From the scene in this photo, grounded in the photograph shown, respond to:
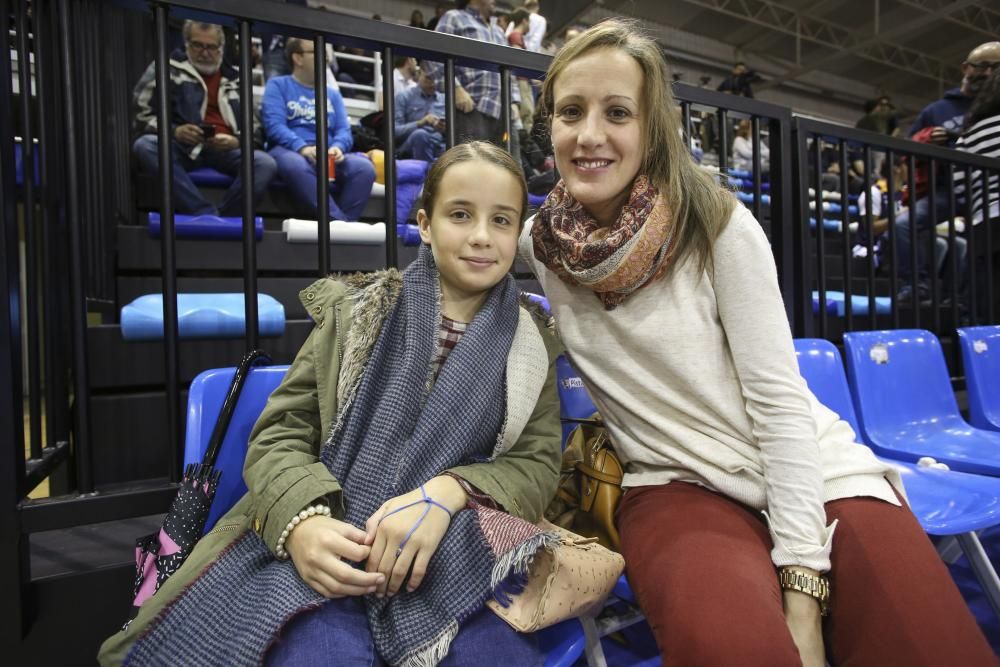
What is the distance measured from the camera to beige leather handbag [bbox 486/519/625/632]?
806 mm

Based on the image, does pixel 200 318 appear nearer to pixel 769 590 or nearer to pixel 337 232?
pixel 337 232

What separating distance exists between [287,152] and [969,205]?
353 centimetres

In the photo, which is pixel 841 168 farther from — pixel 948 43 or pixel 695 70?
pixel 948 43

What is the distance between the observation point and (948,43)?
456 inches

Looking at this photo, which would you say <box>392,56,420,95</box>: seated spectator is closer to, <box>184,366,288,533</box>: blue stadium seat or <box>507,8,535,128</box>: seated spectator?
<box>507,8,535,128</box>: seated spectator

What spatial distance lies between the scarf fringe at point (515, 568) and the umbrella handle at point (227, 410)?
52 cm

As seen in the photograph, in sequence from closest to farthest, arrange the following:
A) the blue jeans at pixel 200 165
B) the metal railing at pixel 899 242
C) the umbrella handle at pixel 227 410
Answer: the umbrella handle at pixel 227 410
the metal railing at pixel 899 242
the blue jeans at pixel 200 165

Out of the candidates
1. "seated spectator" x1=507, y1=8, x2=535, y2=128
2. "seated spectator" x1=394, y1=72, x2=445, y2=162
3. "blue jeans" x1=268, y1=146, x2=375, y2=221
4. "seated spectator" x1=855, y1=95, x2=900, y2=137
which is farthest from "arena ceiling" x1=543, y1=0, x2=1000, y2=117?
"blue jeans" x1=268, y1=146, x2=375, y2=221

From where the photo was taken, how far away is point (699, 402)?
1067 millimetres

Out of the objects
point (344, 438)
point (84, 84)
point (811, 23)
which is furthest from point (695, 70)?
point (344, 438)

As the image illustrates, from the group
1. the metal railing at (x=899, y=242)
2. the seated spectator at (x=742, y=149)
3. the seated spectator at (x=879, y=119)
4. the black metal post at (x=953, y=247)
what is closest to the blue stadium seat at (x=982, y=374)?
the metal railing at (x=899, y=242)

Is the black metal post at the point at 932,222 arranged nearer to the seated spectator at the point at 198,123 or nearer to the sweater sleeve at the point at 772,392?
the sweater sleeve at the point at 772,392

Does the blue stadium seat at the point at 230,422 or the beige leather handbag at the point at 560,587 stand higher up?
the blue stadium seat at the point at 230,422

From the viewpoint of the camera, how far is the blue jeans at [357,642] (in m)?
0.73
